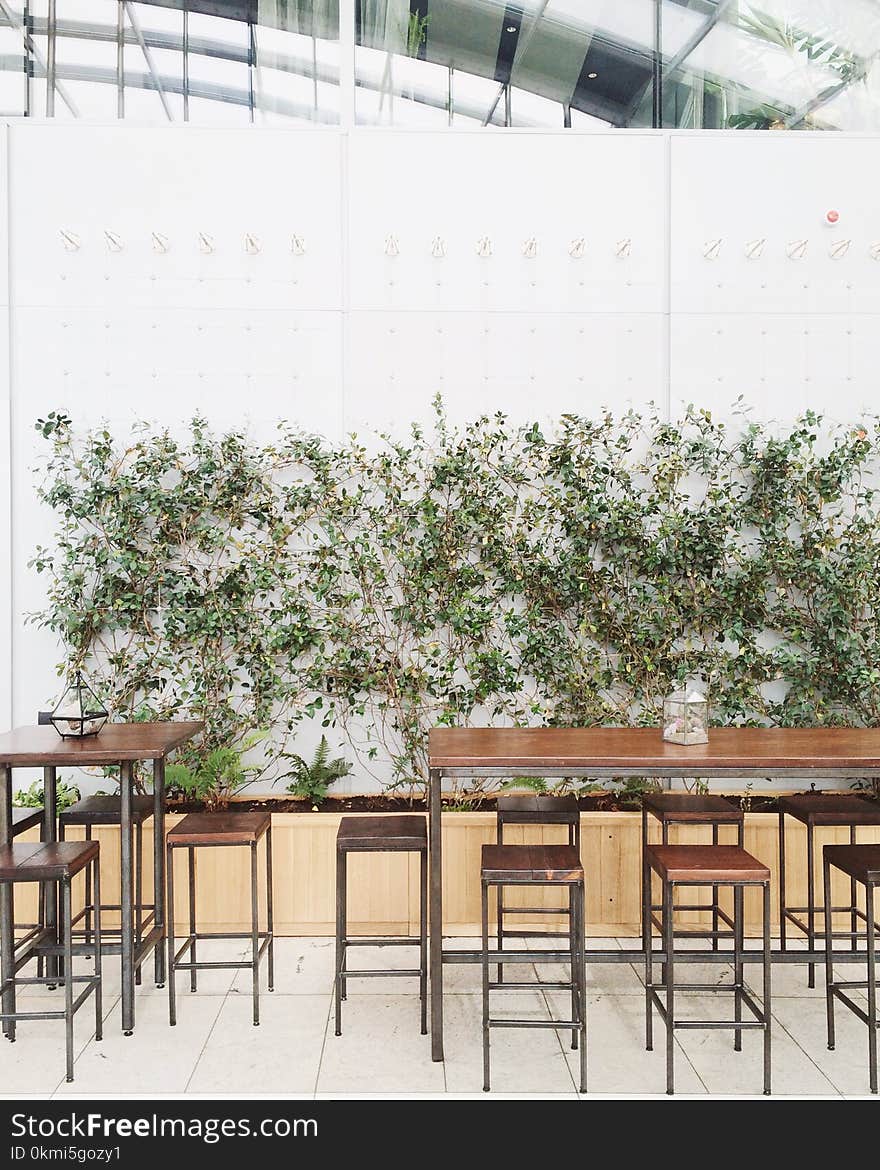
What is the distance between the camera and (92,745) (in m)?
3.34

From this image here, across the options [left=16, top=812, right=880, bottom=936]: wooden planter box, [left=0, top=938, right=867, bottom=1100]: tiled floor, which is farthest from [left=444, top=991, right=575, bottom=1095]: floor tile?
[left=16, top=812, right=880, bottom=936]: wooden planter box

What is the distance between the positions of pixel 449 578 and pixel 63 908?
2320mm

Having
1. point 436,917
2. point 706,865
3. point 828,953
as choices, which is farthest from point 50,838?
point 828,953

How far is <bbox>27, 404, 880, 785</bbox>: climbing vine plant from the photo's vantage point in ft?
15.0

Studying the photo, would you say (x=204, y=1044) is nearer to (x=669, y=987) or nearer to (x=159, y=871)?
(x=159, y=871)

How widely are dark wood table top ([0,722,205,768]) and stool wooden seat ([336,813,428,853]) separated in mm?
746

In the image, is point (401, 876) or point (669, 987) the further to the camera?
point (401, 876)

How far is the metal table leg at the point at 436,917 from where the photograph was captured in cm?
303

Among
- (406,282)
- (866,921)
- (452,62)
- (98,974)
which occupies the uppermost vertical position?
(452,62)

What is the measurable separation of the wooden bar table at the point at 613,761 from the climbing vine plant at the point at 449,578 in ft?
4.04

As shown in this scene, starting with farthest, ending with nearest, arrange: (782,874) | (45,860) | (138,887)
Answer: (782,874)
(138,887)
(45,860)

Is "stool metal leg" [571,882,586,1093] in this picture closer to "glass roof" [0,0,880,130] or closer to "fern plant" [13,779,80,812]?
"fern plant" [13,779,80,812]

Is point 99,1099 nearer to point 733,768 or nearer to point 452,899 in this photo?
point 452,899

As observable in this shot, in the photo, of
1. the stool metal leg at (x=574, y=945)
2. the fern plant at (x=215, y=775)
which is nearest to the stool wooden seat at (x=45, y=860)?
the fern plant at (x=215, y=775)
